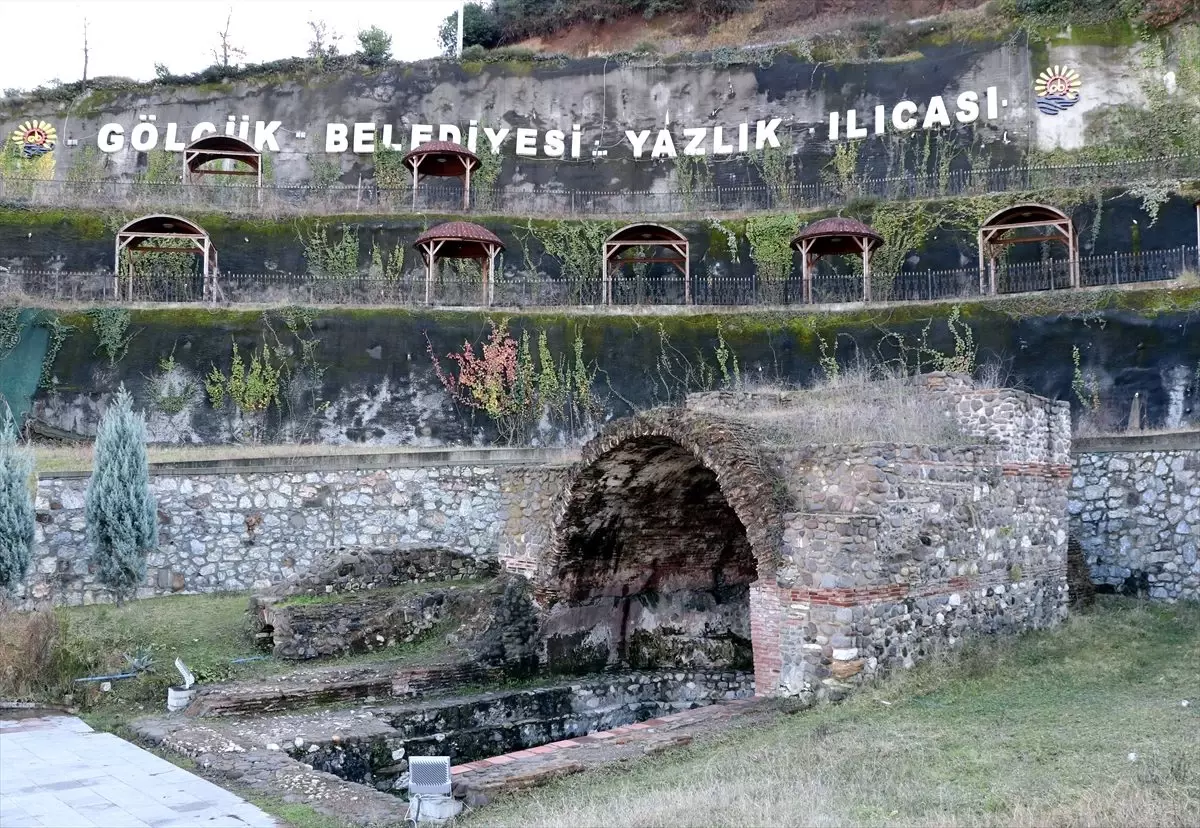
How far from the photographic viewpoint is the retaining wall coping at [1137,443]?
14867 millimetres

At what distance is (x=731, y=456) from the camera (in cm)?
1052

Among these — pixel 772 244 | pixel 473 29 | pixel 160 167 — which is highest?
pixel 473 29

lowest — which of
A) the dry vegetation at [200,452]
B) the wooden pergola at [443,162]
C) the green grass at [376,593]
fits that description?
the green grass at [376,593]

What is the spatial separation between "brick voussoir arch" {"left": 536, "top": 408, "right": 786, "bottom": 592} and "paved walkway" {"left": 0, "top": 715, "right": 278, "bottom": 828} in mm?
5222

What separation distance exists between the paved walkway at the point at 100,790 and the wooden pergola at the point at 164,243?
1635 centimetres

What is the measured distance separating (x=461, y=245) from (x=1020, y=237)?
13.9 metres

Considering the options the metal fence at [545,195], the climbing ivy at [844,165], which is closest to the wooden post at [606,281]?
the metal fence at [545,195]

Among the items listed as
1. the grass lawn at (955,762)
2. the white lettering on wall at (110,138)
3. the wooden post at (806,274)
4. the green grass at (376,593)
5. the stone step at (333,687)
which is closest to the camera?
the grass lawn at (955,762)

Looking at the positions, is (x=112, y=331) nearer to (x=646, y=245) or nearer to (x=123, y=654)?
(x=646, y=245)

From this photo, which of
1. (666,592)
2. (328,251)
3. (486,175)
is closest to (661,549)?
(666,592)

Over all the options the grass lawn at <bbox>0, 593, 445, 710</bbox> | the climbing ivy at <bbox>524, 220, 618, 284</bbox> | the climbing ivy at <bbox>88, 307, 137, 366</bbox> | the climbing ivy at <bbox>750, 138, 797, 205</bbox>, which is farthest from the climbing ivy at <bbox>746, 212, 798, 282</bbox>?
the grass lawn at <bbox>0, 593, 445, 710</bbox>

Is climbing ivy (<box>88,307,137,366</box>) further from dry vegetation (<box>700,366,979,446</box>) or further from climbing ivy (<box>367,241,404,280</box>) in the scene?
dry vegetation (<box>700,366,979,446</box>)

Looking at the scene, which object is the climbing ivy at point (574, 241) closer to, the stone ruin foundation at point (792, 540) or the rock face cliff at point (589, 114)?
the rock face cliff at point (589, 114)

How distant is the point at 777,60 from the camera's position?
32562 millimetres
